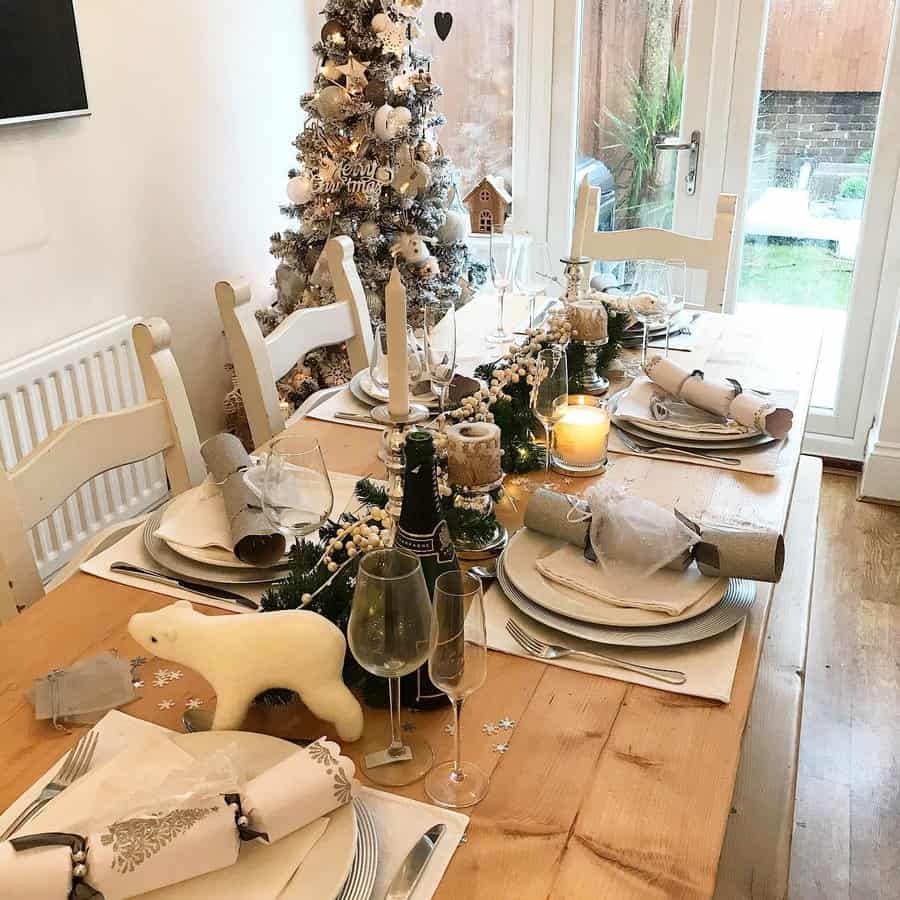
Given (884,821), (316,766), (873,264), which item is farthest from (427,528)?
(873,264)

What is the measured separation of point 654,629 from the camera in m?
1.09

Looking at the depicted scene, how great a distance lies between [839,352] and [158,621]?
2.99 m

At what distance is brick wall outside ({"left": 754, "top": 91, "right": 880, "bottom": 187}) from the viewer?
3.14 m

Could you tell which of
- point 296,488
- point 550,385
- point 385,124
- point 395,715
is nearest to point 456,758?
point 395,715

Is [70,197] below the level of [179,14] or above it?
below

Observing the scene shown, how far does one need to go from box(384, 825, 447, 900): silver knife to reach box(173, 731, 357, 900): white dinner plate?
0.14 feet

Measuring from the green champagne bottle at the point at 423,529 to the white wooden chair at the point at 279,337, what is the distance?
2.84 ft

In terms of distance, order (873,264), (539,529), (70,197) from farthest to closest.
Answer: (873,264) < (70,197) < (539,529)

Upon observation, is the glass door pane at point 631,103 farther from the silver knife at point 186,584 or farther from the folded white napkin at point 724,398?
the silver knife at point 186,584

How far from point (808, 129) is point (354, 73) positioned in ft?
5.08

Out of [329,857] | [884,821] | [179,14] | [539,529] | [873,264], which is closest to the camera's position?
[329,857]

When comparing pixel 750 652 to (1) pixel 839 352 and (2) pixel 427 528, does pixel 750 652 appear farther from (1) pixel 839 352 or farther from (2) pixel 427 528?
(1) pixel 839 352

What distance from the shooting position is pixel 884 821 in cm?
191

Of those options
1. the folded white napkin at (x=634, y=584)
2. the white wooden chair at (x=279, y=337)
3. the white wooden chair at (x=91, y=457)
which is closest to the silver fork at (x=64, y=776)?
the white wooden chair at (x=91, y=457)
